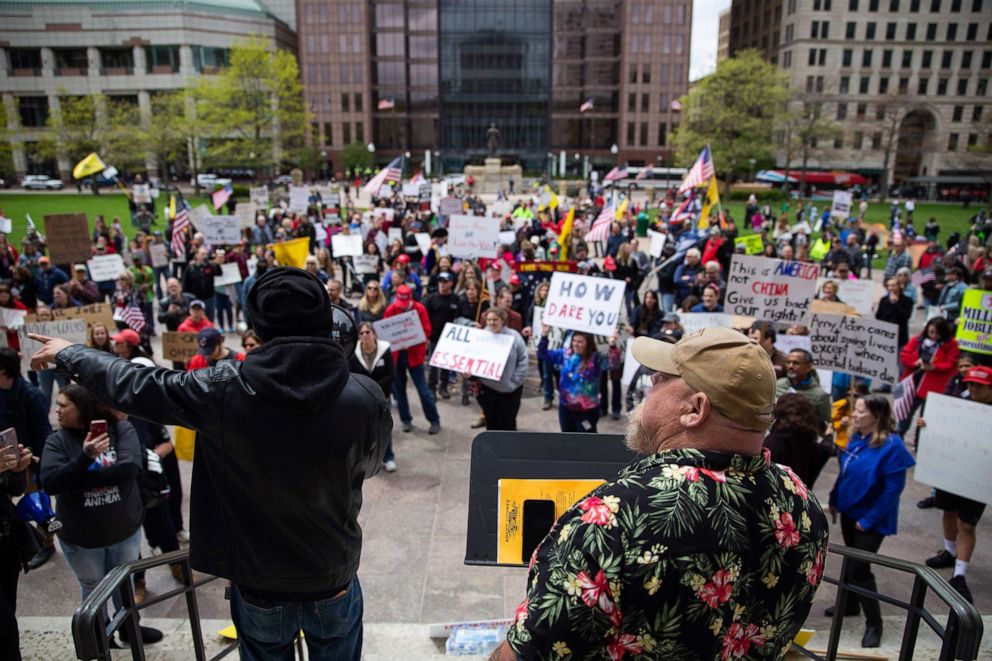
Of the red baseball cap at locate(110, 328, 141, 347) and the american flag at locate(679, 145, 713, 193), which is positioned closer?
the red baseball cap at locate(110, 328, 141, 347)

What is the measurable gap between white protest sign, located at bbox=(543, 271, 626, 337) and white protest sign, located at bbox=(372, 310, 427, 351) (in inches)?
65.9

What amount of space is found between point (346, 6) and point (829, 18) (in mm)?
62174

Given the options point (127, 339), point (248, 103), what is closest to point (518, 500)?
point (127, 339)

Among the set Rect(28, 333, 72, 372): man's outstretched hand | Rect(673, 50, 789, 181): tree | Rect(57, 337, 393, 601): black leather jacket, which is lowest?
Rect(57, 337, 393, 601): black leather jacket

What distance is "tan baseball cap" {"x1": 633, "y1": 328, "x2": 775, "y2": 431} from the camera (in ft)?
5.85

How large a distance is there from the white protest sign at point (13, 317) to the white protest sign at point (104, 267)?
4426 mm

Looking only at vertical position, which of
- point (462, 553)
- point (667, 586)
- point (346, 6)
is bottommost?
point (462, 553)

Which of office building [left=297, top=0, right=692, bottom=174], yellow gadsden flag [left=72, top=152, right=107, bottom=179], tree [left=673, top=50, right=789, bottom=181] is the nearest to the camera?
yellow gadsden flag [left=72, top=152, right=107, bottom=179]

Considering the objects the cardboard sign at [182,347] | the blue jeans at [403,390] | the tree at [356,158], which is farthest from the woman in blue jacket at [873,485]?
the tree at [356,158]

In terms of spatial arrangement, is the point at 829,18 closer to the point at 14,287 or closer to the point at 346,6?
the point at 346,6

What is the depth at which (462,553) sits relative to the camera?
20.4ft

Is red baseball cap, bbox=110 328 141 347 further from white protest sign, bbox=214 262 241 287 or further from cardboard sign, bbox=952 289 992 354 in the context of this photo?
cardboard sign, bbox=952 289 992 354

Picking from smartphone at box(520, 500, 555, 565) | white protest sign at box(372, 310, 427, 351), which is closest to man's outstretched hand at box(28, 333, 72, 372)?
smartphone at box(520, 500, 555, 565)

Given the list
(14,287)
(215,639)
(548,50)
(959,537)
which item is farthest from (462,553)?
(548,50)
